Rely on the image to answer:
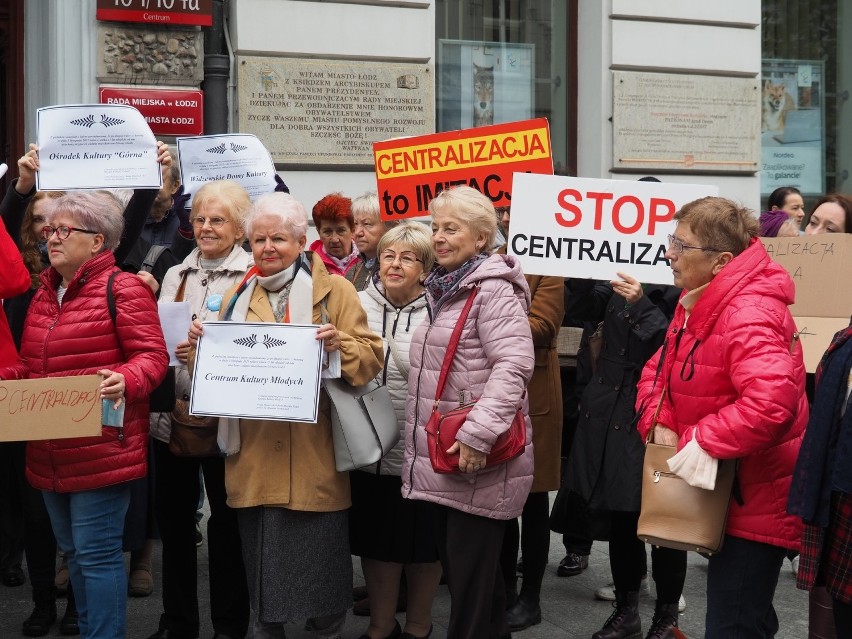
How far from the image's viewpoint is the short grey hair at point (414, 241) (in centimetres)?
476

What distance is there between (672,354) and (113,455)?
1.95m

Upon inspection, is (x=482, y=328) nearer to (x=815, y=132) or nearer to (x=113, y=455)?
(x=113, y=455)

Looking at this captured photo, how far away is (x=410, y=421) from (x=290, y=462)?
0.45 meters

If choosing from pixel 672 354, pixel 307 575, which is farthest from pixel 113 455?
pixel 672 354

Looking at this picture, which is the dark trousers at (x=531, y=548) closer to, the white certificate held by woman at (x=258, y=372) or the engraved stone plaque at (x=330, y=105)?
the white certificate held by woman at (x=258, y=372)

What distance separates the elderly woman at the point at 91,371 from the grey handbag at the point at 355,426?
0.63 meters

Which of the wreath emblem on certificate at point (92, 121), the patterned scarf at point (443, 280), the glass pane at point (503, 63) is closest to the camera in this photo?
the patterned scarf at point (443, 280)

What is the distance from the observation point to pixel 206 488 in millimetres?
4660

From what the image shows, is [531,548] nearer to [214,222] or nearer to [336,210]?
[336,210]

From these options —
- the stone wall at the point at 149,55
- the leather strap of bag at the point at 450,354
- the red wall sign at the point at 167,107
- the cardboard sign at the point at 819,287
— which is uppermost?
the stone wall at the point at 149,55

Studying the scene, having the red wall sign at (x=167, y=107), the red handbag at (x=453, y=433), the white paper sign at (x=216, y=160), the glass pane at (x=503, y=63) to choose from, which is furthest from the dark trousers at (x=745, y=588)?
the glass pane at (x=503, y=63)

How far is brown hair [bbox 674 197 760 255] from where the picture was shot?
3594mm

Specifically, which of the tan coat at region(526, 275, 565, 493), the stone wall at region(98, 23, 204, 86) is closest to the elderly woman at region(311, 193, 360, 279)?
the tan coat at region(526, 275, 565, 493)

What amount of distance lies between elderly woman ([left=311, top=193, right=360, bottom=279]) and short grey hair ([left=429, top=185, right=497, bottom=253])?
1.42 m
